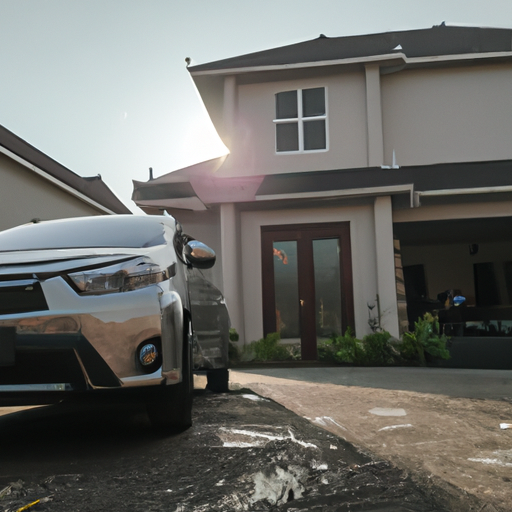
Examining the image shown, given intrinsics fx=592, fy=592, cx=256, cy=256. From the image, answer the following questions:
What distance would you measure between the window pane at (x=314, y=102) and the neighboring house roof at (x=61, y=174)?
608 centimetres

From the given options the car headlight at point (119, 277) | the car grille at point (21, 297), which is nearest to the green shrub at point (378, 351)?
the car headlight at point (119, 277)

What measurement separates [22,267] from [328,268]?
27.2 feet

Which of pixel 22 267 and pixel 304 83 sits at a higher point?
pixel 304 83

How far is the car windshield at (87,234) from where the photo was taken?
12.1 feet

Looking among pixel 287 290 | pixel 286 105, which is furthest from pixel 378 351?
pixel 286 105

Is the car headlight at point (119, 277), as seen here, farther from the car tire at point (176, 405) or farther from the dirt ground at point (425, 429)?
the dirt ground at point (425, 429)

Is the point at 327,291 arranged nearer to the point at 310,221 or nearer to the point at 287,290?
the point at 287,290

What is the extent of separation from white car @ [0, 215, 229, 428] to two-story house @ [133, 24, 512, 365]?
7496 millimetres

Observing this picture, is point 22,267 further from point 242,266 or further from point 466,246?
point 466,246

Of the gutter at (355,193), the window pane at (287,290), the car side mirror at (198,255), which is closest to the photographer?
the car side mirror at (198,255)

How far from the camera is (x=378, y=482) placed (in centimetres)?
267

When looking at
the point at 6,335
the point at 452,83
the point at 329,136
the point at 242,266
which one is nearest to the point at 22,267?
the point at 6,335

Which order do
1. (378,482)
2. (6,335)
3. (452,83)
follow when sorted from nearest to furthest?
(378,482), (6,335), (452,83)

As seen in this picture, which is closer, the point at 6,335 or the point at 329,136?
the point at 6,335
